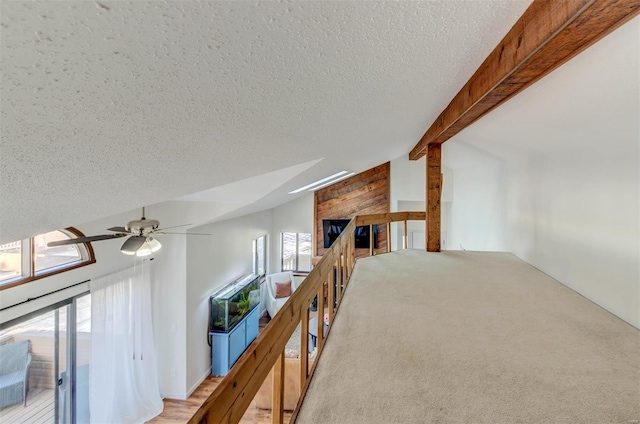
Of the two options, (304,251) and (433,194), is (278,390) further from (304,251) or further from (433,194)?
(304,251)

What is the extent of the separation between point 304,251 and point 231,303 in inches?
146

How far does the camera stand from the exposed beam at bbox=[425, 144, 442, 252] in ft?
15.0

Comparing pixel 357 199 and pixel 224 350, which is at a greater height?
pixel 357 199

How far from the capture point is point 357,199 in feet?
28.5

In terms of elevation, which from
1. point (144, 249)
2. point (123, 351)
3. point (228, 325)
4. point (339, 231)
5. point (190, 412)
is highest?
point (144, 249)

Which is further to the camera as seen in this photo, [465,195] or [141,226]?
[465,195]

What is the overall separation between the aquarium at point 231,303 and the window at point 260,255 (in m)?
1.16

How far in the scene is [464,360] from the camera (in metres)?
1.88

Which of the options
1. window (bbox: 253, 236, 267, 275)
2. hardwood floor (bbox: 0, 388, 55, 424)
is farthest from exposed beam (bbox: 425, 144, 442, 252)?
hardwood floor (bbox: 0, 388, 55, 424)

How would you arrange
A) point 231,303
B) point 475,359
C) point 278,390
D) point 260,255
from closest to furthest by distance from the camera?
1. point 278,390
2. point 475,359
3. point 231,303
4. point 260,255

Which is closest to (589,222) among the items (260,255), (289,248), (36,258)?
(36,258)

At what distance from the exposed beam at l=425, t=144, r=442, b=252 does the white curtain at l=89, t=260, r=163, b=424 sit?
179 inches

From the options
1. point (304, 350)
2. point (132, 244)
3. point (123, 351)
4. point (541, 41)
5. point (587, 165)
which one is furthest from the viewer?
point (123, 351)

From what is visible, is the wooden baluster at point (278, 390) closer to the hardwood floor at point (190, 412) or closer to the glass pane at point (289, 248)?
the hardwood floor at point (190, 412)
